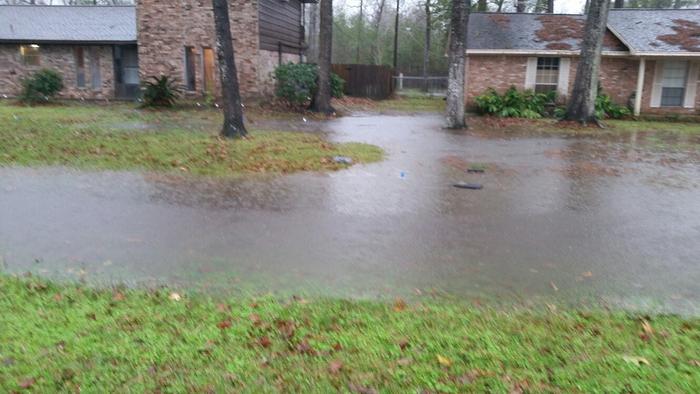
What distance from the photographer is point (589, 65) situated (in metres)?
19.6

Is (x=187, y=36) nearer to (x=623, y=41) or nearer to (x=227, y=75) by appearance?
(x=227, y=75)

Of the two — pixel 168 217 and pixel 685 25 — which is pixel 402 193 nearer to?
pixel 168 217

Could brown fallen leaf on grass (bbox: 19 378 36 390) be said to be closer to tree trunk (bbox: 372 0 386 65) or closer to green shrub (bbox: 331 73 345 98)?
green shrub (bbox: 331 73 345 98)

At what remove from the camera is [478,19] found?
25.3 metres

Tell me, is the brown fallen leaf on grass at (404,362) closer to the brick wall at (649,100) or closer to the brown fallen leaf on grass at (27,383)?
the brown fallen leaf on grass at (27,383)

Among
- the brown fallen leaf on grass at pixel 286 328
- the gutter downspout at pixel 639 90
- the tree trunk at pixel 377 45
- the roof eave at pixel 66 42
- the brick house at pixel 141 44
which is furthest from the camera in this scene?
the tree trunk at pixel 377 45

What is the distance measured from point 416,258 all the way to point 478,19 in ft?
70.0

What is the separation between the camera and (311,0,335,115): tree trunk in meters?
21.9

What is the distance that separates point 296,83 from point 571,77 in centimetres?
1073

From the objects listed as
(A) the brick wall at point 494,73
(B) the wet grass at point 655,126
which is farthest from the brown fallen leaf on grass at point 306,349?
(A) the brick wall at point 494,73

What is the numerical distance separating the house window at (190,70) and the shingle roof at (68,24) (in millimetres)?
2901

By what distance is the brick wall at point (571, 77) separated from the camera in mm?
23359

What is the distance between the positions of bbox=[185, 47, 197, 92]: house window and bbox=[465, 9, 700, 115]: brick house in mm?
11140

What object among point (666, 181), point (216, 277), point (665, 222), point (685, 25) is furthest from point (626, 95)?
point (216, 277)
